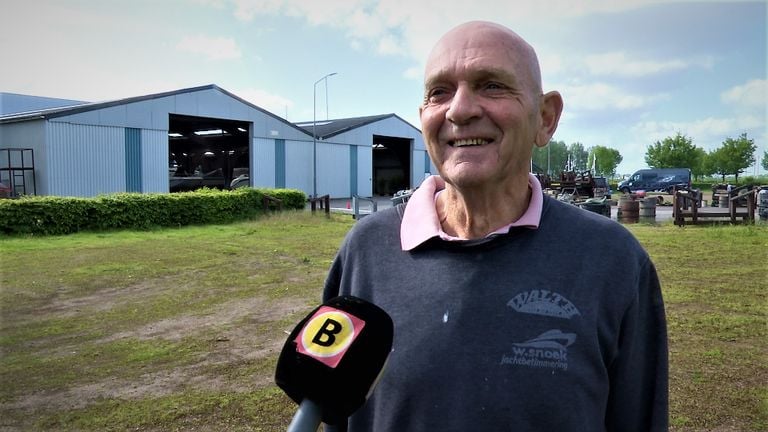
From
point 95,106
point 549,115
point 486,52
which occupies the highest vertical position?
point 95,106

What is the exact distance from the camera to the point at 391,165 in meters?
49.1

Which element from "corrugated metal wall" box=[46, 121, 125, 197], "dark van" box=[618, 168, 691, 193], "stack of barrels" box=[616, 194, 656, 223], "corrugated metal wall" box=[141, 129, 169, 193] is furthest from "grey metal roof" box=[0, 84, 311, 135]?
"dark van" box=[618, 168, 691, 193]

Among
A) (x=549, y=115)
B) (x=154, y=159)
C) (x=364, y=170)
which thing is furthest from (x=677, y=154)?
(x=549, y=115)

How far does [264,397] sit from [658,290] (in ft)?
12.2

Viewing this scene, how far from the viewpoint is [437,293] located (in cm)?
162

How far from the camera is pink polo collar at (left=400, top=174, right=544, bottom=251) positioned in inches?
65.8

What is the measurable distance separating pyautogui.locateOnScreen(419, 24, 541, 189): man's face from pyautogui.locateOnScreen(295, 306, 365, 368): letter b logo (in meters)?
0.61

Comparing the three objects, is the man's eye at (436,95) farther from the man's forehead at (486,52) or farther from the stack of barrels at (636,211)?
the stack of barrels at (636,211)

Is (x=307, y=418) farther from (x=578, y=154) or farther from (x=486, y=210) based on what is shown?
(x=578, y=154)

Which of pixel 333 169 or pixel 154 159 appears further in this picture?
pixel 333 169

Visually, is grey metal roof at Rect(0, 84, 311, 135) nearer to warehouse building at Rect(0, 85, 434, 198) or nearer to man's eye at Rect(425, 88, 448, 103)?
warehouse building at Rect(0, 85, 434, 198)

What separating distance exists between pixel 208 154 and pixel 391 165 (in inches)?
586

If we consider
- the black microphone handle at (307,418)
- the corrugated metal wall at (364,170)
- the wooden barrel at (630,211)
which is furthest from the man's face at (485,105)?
the corrugated metal wall at (364,170)

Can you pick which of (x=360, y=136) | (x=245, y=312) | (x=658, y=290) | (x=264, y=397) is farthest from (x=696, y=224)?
(x=360, y=136)
